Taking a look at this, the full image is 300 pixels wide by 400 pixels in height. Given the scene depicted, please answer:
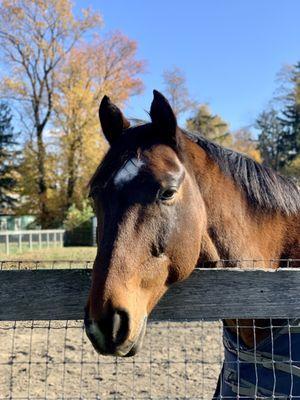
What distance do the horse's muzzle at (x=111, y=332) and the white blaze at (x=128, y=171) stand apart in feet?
1.93

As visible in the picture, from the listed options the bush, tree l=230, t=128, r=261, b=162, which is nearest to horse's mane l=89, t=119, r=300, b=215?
the bush

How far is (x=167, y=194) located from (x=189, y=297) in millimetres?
487

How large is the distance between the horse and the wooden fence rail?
5.9 inches

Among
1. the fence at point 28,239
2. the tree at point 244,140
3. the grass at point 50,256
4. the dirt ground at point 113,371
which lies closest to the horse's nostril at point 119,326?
the dirt ground at point 113,371

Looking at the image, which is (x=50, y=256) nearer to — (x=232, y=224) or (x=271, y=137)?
(x=232, y=224)

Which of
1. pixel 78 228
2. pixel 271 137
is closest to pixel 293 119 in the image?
pixel 271 137

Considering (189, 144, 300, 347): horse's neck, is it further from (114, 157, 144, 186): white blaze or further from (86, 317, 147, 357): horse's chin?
(86, 317, 147, 357): horse's chin

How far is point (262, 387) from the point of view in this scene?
2.39 meters

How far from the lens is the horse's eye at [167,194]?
2146 millimetres

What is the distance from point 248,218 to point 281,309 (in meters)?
0.61

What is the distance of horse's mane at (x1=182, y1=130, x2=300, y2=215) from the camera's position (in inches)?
107

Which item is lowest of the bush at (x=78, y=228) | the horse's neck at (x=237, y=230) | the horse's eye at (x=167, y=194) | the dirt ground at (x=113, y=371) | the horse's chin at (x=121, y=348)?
the bush at (x=78, y=228)

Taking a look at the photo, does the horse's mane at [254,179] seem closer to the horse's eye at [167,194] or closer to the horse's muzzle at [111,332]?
→ the horse's eye at [167,194]

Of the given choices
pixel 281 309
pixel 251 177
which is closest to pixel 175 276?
pixel 281 309
